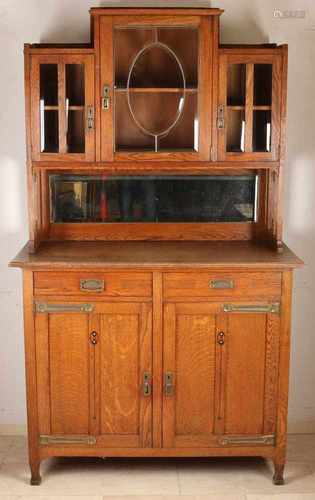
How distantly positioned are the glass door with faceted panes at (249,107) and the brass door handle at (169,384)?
3.14 feet

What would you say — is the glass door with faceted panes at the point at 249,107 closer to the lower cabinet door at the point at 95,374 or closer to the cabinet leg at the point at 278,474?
the lower cabinet door at the point at 95,374

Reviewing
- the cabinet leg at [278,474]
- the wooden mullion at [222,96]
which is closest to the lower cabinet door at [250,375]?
the cabinet leg at [278,474]

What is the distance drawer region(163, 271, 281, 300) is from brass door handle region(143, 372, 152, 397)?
0.35m

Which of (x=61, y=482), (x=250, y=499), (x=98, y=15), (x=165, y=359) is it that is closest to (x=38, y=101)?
(x=98, y=15)

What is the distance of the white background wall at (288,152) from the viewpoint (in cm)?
352

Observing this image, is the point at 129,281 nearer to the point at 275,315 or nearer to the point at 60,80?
the point at 275,315

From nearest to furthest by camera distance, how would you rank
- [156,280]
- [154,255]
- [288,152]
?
[156,280]
[154,255]
[288,152]

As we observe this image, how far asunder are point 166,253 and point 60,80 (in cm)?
86

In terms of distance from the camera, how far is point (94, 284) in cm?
320

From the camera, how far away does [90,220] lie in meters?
3.62

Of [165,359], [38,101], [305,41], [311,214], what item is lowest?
[165,359]

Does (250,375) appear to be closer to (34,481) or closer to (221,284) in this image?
(221,284)

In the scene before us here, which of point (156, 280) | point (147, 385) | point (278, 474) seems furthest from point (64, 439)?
point (278, 474)

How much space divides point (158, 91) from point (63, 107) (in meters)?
0.41
